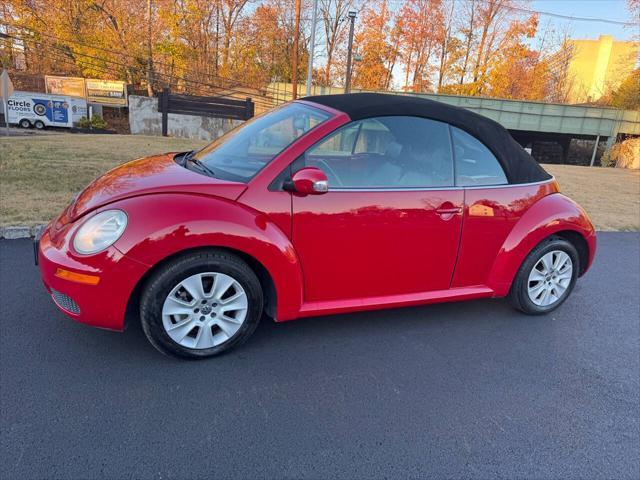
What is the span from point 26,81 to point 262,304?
41267 mm

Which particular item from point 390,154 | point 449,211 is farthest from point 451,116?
point 449,211

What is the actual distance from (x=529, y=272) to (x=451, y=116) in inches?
58.6

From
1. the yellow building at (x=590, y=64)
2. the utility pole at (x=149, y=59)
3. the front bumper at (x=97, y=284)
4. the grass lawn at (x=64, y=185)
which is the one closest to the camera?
the front bumper at (x=97, y=284)

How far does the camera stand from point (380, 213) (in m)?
3.07

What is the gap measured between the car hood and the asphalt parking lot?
95 cm

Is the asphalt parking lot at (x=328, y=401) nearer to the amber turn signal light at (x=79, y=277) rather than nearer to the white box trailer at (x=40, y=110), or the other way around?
the amber turn signal light at (x=79, y=277)

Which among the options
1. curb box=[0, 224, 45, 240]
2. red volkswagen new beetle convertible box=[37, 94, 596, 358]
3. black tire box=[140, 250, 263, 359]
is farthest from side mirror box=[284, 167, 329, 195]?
curb box=[0, 224, 45, 240]

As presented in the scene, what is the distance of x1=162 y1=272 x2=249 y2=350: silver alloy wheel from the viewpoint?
273cm

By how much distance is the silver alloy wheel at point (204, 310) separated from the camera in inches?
108

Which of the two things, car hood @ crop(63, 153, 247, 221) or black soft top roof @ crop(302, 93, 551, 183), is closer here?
car hood @ crop(63, 153, 247, 221)

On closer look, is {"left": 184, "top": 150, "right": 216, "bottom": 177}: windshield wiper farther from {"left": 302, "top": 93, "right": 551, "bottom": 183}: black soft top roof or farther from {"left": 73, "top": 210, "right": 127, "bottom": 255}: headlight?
{"left": 302, "top": 93, "right": 551, "bottom": 183}: black soft top roof

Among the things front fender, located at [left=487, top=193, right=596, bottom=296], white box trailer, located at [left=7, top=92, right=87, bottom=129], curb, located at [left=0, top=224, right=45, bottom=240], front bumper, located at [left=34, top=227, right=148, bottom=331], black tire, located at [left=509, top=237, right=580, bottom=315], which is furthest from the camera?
white box trailer, located at [left=7, top=92, right=87, bottom=129]

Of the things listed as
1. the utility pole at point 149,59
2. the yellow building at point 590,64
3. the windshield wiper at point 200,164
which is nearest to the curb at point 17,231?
the windshield wiper at point 200,164

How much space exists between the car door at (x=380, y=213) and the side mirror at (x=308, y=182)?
0.07m
